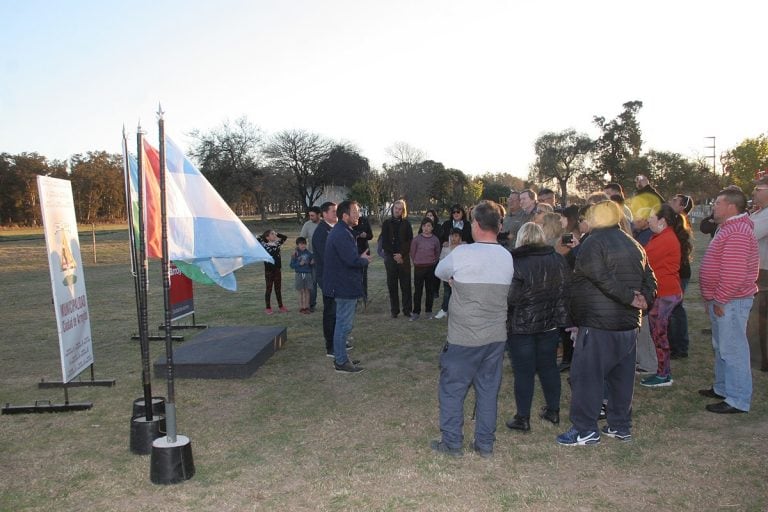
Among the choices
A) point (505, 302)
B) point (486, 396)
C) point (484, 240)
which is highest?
point (484, 240)

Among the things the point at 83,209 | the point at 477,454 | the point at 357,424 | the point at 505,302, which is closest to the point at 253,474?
the point at 357,424

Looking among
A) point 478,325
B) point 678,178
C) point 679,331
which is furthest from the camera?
point 678,178

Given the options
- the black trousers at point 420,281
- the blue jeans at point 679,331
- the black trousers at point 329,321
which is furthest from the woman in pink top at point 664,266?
the black trousers at point 420,281

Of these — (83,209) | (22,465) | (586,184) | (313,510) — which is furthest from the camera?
(586,184)

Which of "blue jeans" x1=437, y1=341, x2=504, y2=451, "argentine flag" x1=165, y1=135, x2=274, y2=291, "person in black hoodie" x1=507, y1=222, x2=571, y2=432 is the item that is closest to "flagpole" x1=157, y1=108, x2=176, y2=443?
"argentine flag" x1=165, y1=135, x2=274, y2=291

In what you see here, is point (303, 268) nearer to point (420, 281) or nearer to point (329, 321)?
point (420, 281)

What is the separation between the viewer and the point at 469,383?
4.36 meters

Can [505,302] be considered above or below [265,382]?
above

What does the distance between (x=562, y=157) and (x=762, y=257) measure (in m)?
75.0

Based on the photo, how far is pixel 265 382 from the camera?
21.7 ft

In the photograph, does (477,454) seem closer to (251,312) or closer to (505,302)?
(505,302)

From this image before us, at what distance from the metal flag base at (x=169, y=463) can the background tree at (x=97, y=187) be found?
61103 mm

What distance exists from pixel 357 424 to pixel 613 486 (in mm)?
2214

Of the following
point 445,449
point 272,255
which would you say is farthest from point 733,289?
point 272,255
